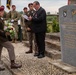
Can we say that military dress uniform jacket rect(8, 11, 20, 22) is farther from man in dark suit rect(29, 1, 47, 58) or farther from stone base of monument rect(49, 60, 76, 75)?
stone base of monument rect(49, 60, 76, 75)

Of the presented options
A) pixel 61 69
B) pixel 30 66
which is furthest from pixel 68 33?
pixel 30 66

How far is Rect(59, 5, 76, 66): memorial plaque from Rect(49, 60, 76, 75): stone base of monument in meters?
0.16

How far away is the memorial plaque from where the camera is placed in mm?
8359

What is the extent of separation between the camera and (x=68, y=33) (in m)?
8.61

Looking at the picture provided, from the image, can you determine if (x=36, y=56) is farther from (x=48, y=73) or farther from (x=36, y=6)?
(x=48, y=73)

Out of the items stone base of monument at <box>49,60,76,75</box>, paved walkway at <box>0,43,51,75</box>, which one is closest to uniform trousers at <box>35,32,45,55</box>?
paved walkway at <box>0,43,51,75</box>

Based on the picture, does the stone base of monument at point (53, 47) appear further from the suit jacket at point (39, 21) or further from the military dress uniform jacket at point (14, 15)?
the military dress uniform jacket at point (14, 15)

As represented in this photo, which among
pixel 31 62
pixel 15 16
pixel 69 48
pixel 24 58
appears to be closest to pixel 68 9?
pixel 69 48

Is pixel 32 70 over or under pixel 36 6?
under

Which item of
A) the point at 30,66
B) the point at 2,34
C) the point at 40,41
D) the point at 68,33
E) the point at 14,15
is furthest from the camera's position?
the point at 14,15

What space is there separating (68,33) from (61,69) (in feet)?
3.15

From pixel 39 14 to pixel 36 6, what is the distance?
28cm

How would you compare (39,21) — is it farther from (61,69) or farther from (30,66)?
(61,69)

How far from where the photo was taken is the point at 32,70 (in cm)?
881
